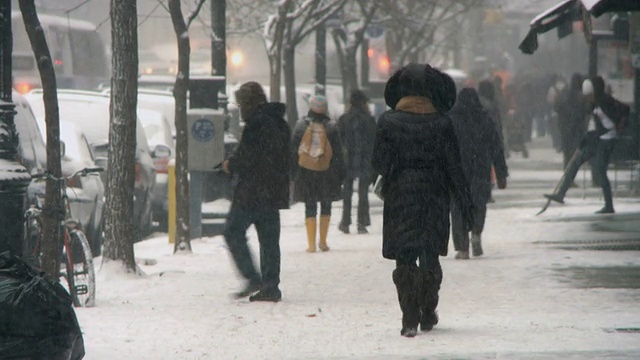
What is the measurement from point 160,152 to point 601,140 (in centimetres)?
588

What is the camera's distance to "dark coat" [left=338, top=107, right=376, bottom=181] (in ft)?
57.1

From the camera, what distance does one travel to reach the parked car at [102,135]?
16.7 m

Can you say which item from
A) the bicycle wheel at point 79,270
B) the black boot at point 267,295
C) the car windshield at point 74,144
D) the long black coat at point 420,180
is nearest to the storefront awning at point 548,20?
the car windshield at point 74,144

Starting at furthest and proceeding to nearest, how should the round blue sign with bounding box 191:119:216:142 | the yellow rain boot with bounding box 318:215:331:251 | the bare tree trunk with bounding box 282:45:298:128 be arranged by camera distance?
the bare tree trunk with bounding box 282:45:298:128
the round blue sign with bounding box 191:119:216:142
the yellow rain boot with bounding box 318:215:331:251

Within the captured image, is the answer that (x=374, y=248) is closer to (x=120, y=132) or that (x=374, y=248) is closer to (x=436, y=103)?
(x=120, y=132)

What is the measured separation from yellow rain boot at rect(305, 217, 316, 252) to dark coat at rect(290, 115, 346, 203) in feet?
0.70

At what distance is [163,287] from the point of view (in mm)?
12289

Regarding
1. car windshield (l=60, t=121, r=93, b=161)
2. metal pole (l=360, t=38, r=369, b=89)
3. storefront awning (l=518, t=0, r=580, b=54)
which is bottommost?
car windshield (l=60, t=121, r=93, b=161)

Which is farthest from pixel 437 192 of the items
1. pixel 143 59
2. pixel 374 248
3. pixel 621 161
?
pixel 143 59

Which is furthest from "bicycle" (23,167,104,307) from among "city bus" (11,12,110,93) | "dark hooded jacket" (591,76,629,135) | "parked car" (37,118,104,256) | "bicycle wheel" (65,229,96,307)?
"city bus" (11,12,110,93)

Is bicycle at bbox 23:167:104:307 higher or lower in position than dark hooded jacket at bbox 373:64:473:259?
lower

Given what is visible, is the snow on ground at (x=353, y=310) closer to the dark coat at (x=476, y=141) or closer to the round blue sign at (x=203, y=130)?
the dark coat at (x=476, y=141)

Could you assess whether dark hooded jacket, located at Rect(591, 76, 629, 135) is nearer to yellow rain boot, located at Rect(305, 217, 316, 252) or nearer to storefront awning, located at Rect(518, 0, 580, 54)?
storefront awning, located at Rect(518, 0, 580, 54)

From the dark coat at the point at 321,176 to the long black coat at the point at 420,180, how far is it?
6.08 m
